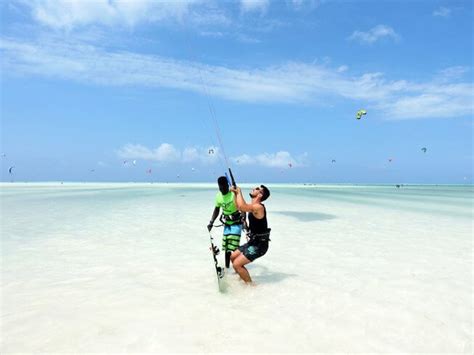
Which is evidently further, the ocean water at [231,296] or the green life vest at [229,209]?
the green life vest at [229,209]

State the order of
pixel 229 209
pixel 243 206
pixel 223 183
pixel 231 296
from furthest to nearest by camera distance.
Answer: pixel 229 209
pixel 223 183
pixel 231 296
pixel 243 206

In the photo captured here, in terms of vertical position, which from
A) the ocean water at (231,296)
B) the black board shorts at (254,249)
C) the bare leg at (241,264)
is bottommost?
the ocean water at (231,296)

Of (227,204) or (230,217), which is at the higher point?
(227,204)

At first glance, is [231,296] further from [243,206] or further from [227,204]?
[227,204]

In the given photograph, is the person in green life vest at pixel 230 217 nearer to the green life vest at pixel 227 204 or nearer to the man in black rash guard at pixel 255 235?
the green life vest at pixel 227 204

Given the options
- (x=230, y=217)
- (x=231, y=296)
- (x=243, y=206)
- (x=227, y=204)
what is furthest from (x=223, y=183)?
(x=231, y=296)

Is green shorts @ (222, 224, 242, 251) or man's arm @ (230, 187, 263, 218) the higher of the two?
man's arm @ (230, 187, 263, 218)

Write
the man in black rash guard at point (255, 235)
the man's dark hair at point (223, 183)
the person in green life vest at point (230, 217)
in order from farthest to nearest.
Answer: the person in green life vest at point (230, 217), the man's dark hair at point (223, 183), the man in black rash guard at point (255, 235)

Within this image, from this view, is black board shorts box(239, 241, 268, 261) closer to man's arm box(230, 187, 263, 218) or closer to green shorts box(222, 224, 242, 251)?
man's arm box(230, 187, 263, 218)

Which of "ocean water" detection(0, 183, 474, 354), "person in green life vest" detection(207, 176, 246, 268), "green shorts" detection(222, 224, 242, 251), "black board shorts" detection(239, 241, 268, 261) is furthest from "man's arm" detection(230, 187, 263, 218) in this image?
"ocean water" detection(0, 183, 474, 354)

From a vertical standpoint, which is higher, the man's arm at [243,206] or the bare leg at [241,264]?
the man's arm at [243,206]

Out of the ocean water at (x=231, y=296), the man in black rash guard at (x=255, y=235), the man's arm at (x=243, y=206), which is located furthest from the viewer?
the man in black rash guard at (x=255, y=235)

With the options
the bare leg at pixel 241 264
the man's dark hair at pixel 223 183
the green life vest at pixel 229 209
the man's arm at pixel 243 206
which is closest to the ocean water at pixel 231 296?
the bare leg at pixel 241 264

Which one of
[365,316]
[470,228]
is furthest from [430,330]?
[470,228]
